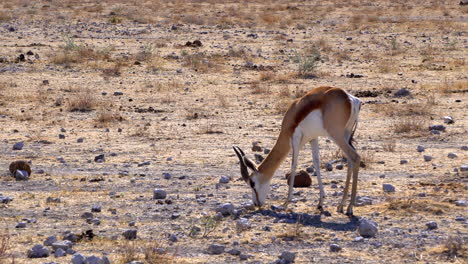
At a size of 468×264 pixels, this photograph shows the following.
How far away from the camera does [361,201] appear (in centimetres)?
870

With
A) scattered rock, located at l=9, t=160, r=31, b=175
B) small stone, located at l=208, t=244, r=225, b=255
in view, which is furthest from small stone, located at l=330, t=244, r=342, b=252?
scattered rock, located at l=9, t=160, r=31, b=175

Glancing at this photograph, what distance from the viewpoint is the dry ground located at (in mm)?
7422

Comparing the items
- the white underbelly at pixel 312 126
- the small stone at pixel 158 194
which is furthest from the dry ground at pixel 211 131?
the white underbelly at pixel 312 126

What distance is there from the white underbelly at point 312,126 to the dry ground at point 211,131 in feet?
2.82

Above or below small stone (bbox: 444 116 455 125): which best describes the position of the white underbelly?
above

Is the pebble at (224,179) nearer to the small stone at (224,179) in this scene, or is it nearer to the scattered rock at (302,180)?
the small stone at (224,179)

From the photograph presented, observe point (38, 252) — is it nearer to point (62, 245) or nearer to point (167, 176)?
point (62, 245)

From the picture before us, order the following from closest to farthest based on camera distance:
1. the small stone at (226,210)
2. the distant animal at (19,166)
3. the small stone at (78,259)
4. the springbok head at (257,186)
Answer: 1. the small stone at (78,259)
2. the small stone at (226,210)
3. the springbok head at (257,186)
4. the distant animal at (19,166)

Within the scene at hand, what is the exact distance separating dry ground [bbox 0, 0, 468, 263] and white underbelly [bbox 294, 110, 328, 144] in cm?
86

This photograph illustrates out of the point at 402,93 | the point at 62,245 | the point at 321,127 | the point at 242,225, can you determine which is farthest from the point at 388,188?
the point at 402,93

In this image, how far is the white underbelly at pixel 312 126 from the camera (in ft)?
27.3

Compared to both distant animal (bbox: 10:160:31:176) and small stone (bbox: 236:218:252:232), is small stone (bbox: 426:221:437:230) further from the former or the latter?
distant animal (bbox: 10:160:31:176)

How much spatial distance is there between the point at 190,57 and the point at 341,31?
10.4 metres

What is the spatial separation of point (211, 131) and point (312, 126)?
192 inches
